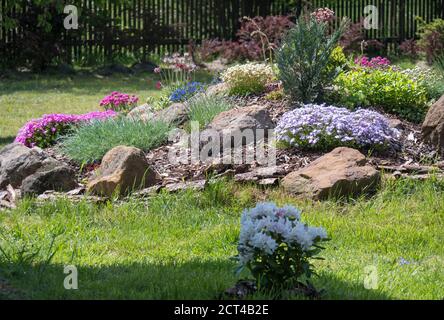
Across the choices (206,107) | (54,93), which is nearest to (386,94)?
(206,107)

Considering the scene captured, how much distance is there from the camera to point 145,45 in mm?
19375

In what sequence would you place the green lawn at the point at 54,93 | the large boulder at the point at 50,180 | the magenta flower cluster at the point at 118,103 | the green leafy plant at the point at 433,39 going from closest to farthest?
the large boulder at the point at 50,180 → the magenta flower cluster at the point at 118,103 → the green lawn at the point at 54,93 → the green leafy plant at the point at 433,39

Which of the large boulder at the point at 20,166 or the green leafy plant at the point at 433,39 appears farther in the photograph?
the green leafy plant at the point at 433,39

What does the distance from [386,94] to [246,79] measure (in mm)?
1767

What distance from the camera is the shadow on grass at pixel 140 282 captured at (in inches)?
187

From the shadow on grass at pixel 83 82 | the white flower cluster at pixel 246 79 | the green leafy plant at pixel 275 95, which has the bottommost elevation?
the shadow on grass at pixel 83 82

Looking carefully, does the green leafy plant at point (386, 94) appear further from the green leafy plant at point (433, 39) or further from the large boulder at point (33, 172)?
the green leafy plant at point (433, 39)

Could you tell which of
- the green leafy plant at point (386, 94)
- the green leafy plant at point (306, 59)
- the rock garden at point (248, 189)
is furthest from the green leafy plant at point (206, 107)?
the green leafy plant at point (386, 94)

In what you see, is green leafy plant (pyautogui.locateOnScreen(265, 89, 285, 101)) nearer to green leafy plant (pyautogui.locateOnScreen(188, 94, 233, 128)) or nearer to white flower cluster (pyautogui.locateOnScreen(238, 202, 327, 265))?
green leafy plant (pyautogui.locateOnScreen(188, 94, 233, 128))

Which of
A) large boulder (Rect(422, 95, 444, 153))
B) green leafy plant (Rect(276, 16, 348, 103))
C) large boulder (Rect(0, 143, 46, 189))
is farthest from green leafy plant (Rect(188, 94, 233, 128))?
large boulder (Rect(422, 95, 444, 153))

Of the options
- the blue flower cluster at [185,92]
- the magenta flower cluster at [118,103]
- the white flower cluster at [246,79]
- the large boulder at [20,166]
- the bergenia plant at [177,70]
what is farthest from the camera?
the magenta flower cluster at [118,103]

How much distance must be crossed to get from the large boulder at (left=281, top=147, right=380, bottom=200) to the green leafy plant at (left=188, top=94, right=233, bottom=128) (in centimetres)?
194

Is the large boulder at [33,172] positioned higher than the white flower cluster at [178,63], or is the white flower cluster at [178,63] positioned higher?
the white flower cluster at [178,63]
